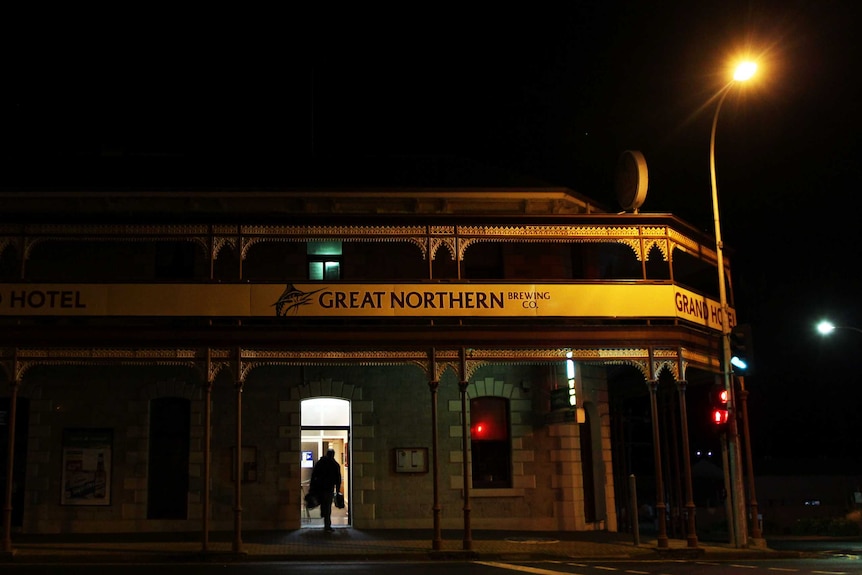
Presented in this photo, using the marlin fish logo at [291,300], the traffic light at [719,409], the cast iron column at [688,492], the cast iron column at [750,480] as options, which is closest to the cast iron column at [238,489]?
the marlin fish logo at [291,300]

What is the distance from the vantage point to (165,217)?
55.5 ft

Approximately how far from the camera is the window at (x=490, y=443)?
20.1m

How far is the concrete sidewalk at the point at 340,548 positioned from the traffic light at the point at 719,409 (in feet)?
7.54

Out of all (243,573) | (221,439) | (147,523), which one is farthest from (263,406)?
(243,573)

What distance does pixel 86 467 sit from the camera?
19047mm

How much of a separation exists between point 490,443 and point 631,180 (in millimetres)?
6628

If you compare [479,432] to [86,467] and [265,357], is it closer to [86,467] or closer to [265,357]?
[265,357]

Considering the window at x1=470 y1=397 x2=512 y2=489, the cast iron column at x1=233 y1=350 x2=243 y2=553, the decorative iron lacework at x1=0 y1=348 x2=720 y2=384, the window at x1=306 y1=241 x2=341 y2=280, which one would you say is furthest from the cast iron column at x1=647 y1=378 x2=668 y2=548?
the window at x1=306 y1=241 x2=341 y2=280

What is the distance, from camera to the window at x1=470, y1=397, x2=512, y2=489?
20109mm

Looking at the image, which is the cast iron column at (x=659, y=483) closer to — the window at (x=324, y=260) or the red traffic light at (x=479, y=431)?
the red traffic light at (x=479, y=431)

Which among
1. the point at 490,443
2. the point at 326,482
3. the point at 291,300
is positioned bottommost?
the point at 326,482

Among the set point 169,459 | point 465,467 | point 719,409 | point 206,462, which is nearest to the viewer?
point 206,462

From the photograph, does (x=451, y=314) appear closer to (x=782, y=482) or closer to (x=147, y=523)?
(x=147, y=523)

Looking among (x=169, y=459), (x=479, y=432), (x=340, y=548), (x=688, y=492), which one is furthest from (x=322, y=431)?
(x=688, y=492)
